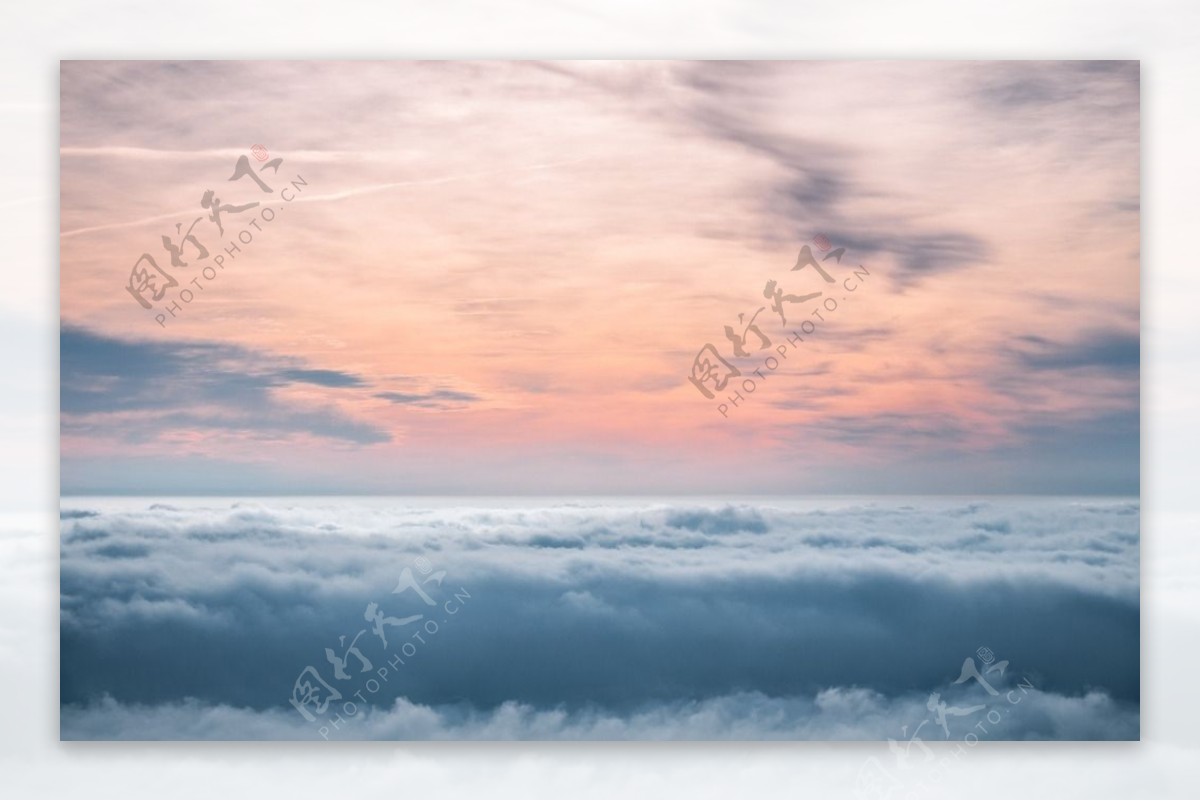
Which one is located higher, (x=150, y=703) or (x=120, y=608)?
(x=120, y=608)

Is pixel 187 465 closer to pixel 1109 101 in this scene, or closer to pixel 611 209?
pixel 611 209

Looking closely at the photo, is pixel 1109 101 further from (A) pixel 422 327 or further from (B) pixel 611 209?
(A) pixel 422 327

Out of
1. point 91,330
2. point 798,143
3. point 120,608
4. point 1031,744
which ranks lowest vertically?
point 1031,744

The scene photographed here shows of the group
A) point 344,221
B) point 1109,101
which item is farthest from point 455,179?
point 1109,101

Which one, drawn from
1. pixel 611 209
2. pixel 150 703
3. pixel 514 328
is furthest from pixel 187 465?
pixel 611 209

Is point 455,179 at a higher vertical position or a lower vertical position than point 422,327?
higher

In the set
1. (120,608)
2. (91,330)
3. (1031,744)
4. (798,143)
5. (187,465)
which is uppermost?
(798,143)
